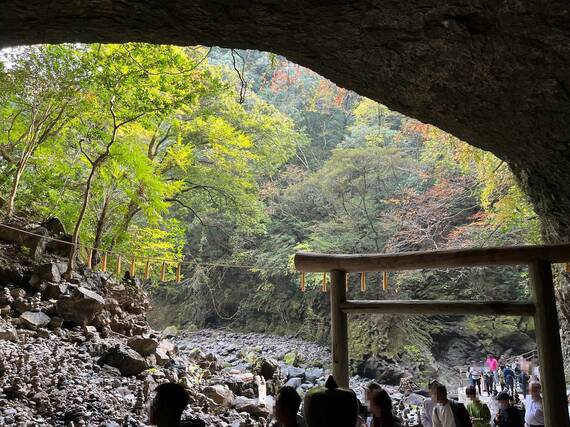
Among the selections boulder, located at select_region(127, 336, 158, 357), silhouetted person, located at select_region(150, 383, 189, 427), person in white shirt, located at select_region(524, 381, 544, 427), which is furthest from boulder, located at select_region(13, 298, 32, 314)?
person in white shirt, located at select_region(524, 381, 544, 427)

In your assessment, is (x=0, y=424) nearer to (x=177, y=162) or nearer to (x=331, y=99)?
(x=177, y=162)

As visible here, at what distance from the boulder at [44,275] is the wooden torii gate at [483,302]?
225 inches

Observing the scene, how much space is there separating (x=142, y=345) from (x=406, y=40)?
7.10 meters

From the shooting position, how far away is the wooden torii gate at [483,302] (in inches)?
133

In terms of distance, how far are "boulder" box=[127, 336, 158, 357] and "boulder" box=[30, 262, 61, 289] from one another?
185 centimetres

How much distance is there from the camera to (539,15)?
2.37 meters

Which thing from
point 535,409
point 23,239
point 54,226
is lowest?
point 535,409

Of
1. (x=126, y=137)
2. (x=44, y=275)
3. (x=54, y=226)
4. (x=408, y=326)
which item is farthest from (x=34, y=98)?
(x=408, y=326)

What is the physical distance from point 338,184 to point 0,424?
1421 cm

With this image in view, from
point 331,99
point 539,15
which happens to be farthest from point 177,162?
point 331,99

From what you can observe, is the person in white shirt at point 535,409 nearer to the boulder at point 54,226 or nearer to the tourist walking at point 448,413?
the tourist walking at point 448,413

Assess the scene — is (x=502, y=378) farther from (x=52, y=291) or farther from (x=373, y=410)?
(x=52, y=291)

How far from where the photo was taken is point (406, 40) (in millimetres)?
2814

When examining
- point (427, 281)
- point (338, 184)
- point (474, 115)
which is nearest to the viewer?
point (474, 115)
